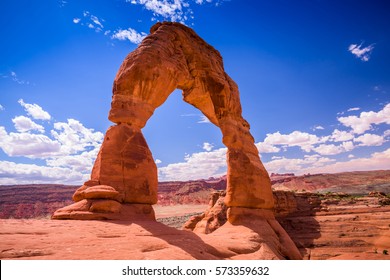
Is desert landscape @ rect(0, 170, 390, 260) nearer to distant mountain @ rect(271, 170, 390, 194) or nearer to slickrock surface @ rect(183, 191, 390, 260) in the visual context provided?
slickrock surface @ rect(183, 191, 390, 260)

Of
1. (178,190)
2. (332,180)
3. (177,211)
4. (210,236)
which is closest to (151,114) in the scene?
(210,236)

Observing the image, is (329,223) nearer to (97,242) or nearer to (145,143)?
(145,143)

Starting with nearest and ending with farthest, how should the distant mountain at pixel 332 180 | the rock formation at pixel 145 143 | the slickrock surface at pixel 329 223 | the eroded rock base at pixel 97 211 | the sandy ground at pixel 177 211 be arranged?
1. the eroded rock base at pixel 97 211
2. the rock formation at pixel 145 143
3. the slickrock surface at pixel 329 223
4. the sandy ground at pixel 177 211
5. the distant mountain at pixel 332 180

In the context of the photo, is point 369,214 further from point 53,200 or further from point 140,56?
point 53,200

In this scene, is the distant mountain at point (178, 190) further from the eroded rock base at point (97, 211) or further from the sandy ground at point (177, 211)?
the eroded rock base at point (97, 211)

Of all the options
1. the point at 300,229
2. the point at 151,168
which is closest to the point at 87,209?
the point at 151,168

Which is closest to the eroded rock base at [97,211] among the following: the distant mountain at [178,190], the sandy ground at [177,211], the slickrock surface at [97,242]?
the slickrock surface at [97,242]

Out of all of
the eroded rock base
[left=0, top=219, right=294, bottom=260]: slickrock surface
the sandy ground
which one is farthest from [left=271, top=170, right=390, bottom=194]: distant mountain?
[left=0, top=219, right=294, bottom=260]: slickrock surface
